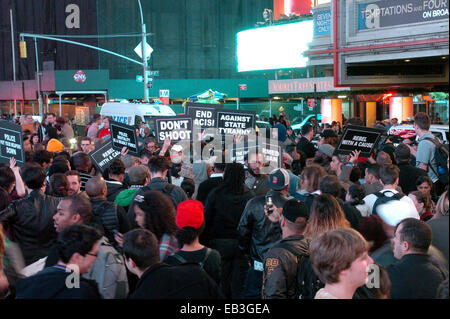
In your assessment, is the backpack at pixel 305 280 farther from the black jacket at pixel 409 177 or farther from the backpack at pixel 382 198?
the black jacket at pixel 409 177

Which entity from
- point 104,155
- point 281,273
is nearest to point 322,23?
point 104,155

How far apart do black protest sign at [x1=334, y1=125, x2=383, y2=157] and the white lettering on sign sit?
4998 cm

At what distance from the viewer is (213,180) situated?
7215mm

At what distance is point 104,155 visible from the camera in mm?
9000

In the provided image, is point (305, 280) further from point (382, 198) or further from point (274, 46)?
point (274, 46)

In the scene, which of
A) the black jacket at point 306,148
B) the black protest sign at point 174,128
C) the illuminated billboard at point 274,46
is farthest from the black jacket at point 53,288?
the illuminated billboard at point 274,46

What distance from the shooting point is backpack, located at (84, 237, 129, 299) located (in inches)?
166

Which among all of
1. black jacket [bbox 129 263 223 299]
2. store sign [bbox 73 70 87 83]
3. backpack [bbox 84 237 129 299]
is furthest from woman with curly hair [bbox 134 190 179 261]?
store sign [bbox 73 70 87 83]

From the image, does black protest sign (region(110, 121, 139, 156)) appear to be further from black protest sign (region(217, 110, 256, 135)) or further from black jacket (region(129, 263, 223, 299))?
black jacket (region(129, 263, 223, 299))

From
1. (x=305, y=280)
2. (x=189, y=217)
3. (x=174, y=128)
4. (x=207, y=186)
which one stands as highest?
(x=174, y=128)

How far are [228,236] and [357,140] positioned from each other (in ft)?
10.9

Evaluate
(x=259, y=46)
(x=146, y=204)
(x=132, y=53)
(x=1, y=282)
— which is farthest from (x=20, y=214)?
(x=132, y=53)
